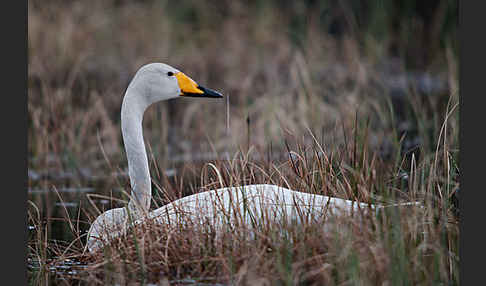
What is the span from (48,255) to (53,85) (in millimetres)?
6359

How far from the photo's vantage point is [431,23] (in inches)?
533

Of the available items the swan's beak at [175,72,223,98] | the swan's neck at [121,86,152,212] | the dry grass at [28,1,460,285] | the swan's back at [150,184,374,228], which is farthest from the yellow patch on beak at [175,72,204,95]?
the swan's back at [150,184,374,228]

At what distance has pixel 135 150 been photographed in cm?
560

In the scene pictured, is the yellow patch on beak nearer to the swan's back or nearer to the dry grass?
the dry grass

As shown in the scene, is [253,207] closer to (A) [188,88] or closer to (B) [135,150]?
(B) [135,150]

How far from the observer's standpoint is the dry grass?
176 inches

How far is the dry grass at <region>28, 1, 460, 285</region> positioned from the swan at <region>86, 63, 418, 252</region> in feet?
0.37

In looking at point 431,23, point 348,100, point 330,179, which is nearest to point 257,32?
point 431,23

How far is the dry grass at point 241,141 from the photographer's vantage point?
4465 millimetres

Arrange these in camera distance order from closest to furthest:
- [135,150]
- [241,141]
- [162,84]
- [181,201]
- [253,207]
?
1. [253,207]
2. [181,201]
3. [135,150]
4. [162,84]
5. [241,141]

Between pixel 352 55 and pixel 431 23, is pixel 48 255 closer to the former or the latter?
pixel 352 55

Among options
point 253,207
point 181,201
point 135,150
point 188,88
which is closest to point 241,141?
point 188,88

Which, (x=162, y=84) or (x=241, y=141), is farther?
(x=241, y=141)

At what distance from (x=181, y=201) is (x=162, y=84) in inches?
42.2
